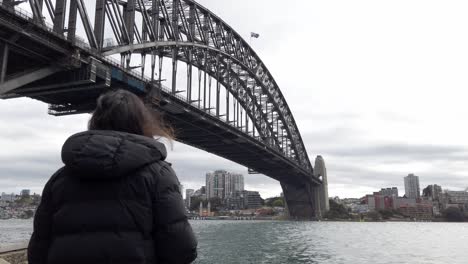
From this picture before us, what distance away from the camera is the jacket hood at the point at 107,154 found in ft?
6.95

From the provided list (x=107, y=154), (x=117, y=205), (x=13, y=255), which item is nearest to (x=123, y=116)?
(x=107, y=154)

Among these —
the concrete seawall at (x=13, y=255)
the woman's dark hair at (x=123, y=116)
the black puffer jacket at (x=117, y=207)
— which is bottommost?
the concrete seawall at (x=13, y=255)

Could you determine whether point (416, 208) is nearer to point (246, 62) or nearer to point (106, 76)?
point (246, 62)

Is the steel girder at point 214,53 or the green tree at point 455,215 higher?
the steel girder at point 214,53

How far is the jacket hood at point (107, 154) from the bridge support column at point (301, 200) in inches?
4065

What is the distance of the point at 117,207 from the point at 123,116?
1.74 feet

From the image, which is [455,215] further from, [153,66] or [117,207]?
[117,207]

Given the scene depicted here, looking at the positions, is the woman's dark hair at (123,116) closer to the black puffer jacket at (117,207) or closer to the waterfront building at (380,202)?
the black puffer jacket at (117,207)

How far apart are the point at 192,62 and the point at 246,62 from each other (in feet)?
67.5

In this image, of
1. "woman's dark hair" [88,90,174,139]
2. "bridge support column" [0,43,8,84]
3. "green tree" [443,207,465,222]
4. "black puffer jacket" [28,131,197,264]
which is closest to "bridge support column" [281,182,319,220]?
"green tree" [443,207,465,222]

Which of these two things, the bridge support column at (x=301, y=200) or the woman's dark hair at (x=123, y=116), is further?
the bridge support column at (x=301, y=200)

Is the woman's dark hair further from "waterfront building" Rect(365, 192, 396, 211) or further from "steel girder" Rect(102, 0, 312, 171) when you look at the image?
"waterfront building" Rect(365, 192, 396, 211)

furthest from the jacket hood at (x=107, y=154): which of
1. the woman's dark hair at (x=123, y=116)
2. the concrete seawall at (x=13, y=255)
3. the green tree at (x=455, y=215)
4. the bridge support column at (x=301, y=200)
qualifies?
the green tree at (x=455, y=215)

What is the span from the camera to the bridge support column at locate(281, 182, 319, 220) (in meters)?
106
